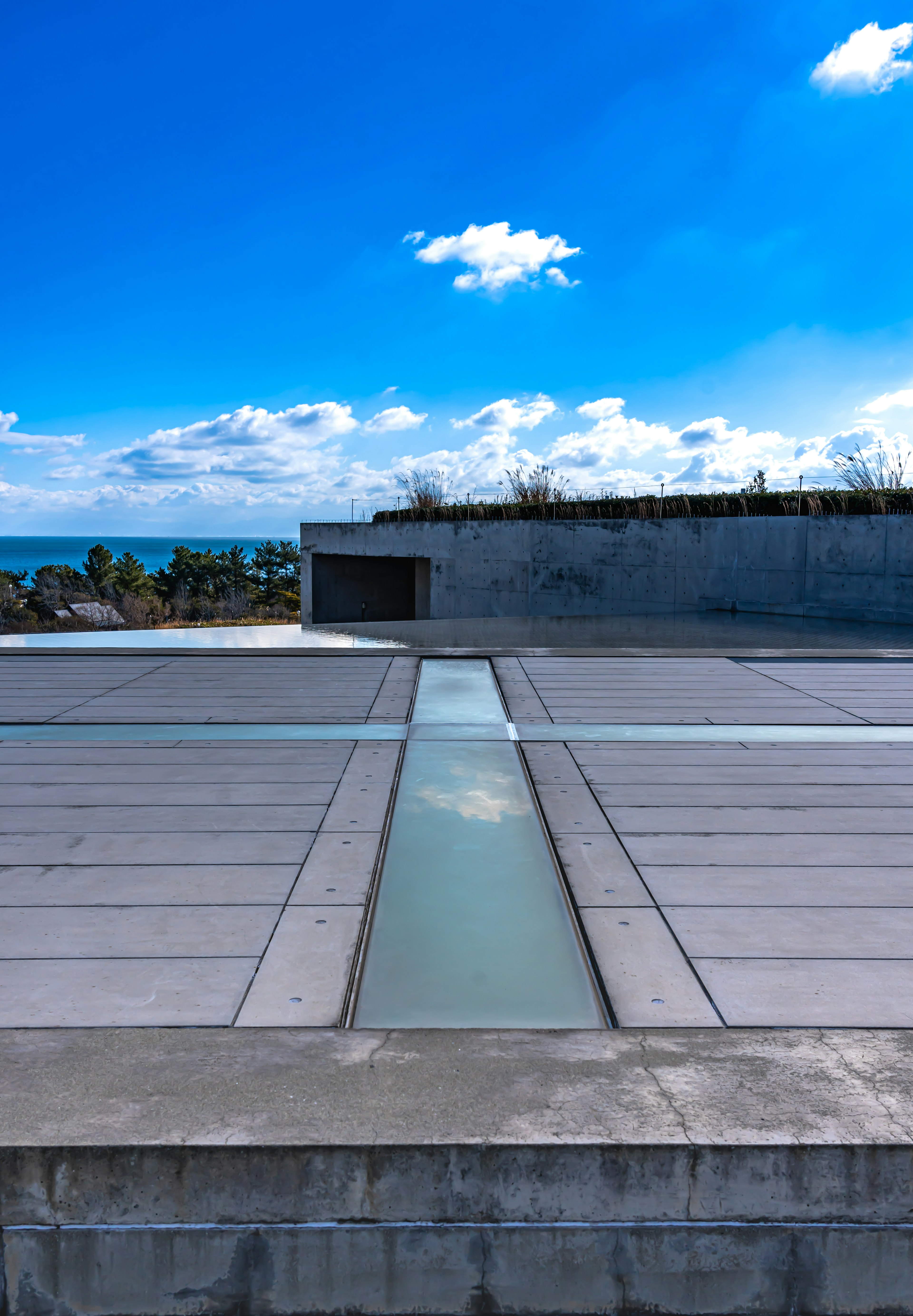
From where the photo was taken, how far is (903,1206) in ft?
2.95

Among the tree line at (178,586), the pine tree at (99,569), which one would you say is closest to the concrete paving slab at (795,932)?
the tree line at (178,586)

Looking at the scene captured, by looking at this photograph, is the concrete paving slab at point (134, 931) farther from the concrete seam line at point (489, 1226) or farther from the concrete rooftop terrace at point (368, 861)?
the concrete seam line at point (489, 1226)

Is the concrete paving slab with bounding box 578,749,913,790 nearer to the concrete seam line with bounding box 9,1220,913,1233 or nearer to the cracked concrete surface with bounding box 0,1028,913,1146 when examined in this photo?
the cracked concrete surface with bounding box 0,1028,913,1146

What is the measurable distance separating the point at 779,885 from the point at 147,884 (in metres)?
1.34

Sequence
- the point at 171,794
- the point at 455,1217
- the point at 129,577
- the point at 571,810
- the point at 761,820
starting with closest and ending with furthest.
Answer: the point at 455,1217
the point at 761,820
the point at 571,810
the point at 171,794
the point at 129,577

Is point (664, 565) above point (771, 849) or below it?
above

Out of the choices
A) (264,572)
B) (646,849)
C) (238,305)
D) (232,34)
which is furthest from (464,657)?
(264,572)

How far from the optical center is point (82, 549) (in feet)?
436

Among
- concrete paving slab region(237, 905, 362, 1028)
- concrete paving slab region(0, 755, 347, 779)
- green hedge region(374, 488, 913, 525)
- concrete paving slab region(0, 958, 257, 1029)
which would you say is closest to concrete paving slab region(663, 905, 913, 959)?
concrete paving slab region(237, 905, 362, 1028)

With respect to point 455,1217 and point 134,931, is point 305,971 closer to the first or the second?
point 134,931

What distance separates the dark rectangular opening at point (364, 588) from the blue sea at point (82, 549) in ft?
120

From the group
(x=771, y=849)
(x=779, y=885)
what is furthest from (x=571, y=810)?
(x=779, y=885)

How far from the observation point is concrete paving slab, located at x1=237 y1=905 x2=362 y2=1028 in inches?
48.3

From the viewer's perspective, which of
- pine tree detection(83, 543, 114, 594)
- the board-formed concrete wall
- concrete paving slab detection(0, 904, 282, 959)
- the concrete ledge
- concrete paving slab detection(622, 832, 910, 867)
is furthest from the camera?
pine tree detection(83, 543, 114, 594)
